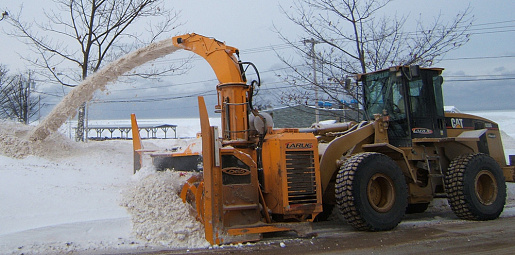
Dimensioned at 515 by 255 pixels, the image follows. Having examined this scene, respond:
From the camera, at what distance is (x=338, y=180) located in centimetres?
666

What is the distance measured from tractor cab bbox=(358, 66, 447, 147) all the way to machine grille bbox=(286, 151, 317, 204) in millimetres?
2335

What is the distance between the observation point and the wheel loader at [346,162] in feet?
19.4

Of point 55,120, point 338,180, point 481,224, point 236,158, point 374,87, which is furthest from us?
point 55,120

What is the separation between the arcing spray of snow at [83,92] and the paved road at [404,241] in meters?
5.36

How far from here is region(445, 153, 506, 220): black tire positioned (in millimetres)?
7590

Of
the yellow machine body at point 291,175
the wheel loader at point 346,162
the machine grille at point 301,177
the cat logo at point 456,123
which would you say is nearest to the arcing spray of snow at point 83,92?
the wheel loader at point 346,162

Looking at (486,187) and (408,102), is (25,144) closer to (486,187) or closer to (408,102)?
(408,102)

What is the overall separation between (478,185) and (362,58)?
5.49 meters

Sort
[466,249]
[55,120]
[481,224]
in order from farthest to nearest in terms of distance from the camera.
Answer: [55,120], [481,224], [466,249]

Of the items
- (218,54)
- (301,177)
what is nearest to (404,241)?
(301,177)

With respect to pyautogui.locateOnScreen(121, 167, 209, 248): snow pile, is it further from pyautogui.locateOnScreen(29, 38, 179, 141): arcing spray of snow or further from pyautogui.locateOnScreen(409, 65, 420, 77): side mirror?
pyautogui.locateOnScreen(409, 65, 420, 77): side mirror

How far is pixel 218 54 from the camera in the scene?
24.3ft

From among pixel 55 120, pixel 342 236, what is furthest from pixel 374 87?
pixel 55 120

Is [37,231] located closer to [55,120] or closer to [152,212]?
[152,212]
